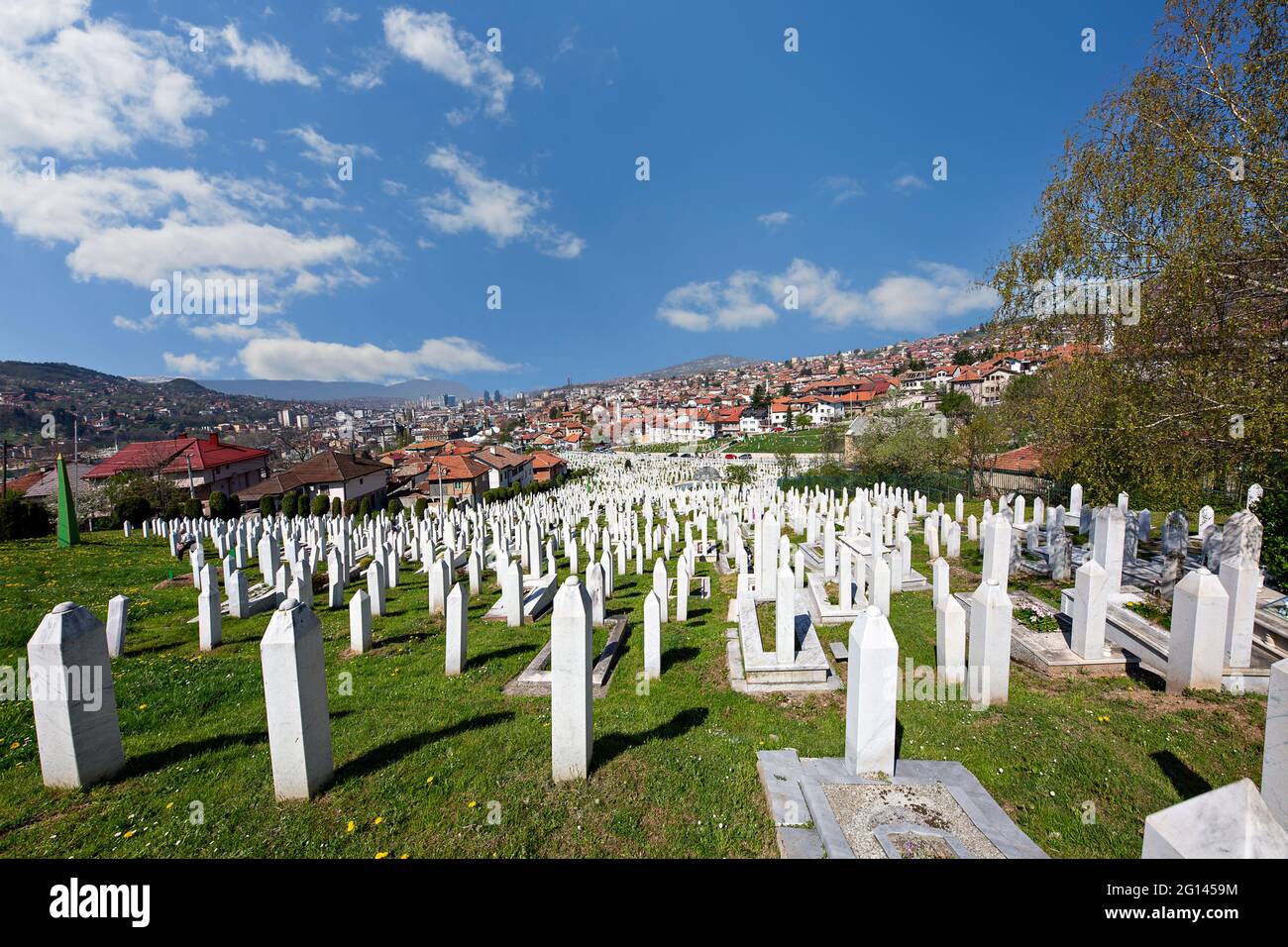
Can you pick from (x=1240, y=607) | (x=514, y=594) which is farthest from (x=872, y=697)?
(x=514, y=594)

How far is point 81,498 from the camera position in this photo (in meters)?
30.7

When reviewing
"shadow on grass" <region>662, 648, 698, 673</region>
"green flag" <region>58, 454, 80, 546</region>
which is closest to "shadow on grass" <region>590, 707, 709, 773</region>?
"shadow on grass" <region>662, 648, 698, 673</region>

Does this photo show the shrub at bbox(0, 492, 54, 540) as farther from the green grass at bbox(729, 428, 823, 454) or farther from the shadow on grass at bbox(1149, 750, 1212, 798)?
the green grass at bbox(729, 428, 823, 454)

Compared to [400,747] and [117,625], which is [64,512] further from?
[400,747]

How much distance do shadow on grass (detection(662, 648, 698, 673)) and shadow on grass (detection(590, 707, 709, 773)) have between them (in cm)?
186

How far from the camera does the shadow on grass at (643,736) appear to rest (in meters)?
4.55

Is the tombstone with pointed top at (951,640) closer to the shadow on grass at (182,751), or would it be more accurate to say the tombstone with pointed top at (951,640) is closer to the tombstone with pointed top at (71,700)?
the shadow on grass at (182,751)

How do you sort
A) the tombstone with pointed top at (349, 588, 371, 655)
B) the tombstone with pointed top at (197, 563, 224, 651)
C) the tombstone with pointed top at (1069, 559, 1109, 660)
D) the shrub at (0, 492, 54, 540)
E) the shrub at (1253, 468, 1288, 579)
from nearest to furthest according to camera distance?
the tombstone with pointed top at (1069, 559, 1109, 660), the shrub at (1253, 468, 1288, 579), the tombstone with pointed top at (349, 588, 371, 655), the tombstone with pointed top at (197, 563, 224, 651), the shrub at (0, 492, 54, 540)

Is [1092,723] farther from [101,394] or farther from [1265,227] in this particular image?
[101,394]

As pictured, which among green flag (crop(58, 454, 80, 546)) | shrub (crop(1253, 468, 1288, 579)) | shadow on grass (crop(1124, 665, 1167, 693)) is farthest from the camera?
green flag (crop(58, 454, 80, 546))

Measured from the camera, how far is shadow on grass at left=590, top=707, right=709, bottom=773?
4.55 metres

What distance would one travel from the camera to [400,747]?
4.66 meters
